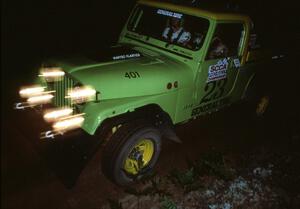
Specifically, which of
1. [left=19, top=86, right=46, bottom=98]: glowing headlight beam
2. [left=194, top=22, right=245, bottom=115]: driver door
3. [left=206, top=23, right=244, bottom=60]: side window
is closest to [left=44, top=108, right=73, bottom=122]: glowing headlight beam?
[left=19, top=86, right=46, bottom=98]: glowing headlight beam

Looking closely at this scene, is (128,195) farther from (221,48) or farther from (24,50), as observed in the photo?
(24,50)

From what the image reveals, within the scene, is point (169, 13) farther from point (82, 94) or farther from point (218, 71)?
point (82, 94)

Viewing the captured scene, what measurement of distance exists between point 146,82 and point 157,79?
6.7 inches

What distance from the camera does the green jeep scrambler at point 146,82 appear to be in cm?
344

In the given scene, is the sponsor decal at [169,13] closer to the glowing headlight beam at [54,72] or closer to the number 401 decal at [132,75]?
the number 401 decal at [132,75]

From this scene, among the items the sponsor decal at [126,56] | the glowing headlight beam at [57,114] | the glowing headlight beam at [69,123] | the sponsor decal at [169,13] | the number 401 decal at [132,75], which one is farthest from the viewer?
the sponsor decal at [169,13]

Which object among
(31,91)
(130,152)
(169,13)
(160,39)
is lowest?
(130,152)

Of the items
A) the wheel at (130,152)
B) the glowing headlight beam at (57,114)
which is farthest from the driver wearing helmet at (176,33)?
the glowing headlight beam at (57,114)

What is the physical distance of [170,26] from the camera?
4.52m

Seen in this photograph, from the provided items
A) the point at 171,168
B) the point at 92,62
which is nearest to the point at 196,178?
the point at 171,168

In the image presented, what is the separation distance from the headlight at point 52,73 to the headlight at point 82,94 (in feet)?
1.19

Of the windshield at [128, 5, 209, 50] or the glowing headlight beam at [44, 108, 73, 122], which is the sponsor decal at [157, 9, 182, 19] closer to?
the windshield at [128, 5, 209, 50]

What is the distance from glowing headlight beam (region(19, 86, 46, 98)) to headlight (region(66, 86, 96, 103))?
29.8 inches

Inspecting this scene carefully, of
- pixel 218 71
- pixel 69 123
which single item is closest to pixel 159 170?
pixel 69 123
